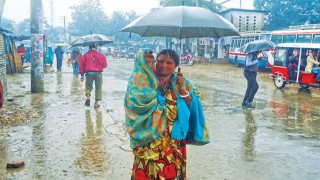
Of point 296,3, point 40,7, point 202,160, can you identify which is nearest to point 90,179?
point 202,160

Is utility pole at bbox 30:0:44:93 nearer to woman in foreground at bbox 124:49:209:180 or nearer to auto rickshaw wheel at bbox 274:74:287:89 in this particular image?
woman in foreground at bbox 124:49:209:180

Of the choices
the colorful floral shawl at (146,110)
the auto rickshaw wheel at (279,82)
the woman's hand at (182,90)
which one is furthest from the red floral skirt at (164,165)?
the auto rickshaw wheel at (279,82)

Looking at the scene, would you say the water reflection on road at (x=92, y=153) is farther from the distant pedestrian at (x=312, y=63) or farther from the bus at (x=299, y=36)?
the bus at (x=299, y=36)

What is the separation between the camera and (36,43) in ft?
32.8

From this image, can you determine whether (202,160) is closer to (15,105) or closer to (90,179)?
(90,179)

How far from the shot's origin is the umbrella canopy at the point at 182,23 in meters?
3.07

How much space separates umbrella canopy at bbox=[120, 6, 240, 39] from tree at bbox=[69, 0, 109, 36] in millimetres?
54915

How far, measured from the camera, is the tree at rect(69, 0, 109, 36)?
186 feet

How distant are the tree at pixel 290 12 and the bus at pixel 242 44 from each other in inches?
392

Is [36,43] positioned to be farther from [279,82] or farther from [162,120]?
[279,82]

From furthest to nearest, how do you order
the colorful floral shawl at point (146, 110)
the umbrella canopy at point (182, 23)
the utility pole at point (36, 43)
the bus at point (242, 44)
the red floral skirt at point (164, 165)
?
1. the bus at point (242, 44)
2. the utility pole at point (36, 43)
3. the umbrella canopy at point (182, 23)
4. the red floral skirt at point (164, 165)
5. the colorful floral shawl at point (146, 110)

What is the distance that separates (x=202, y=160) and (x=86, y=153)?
174 centimetres

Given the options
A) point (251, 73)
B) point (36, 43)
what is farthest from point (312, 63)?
point (36, 43)

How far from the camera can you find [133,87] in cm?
238
